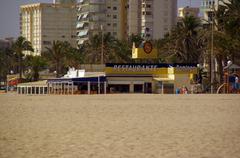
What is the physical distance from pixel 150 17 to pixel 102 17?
41.3 ft

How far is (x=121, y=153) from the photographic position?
1320cm

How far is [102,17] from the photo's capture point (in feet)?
468

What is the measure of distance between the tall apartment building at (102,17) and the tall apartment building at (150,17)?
6372 millimetres

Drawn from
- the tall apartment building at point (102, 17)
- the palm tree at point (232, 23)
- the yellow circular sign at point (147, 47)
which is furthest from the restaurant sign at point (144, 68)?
the tall apartment building at point (102, 17)

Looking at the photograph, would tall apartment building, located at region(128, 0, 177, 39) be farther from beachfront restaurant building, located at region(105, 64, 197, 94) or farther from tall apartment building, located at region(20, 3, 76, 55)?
beachfront restaurant building, located at region(105, 64, 197, 94)

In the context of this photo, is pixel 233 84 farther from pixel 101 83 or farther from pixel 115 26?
pixel 115 26

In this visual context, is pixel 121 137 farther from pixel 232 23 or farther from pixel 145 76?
pixel 145 76

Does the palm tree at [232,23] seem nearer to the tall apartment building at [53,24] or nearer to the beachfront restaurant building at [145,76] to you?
the beachfront restaurant building at [145,76]

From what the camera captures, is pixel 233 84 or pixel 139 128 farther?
pixel 233 84

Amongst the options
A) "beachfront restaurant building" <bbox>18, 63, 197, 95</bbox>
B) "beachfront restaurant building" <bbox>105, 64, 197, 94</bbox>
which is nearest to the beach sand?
"beachfront restaurant building" <bbox>18, 63, 197, 95</bbox>

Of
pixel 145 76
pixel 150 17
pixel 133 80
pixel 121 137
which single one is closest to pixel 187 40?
pixel 145 76

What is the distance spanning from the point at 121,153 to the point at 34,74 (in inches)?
3873

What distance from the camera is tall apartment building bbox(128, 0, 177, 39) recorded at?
135 meters

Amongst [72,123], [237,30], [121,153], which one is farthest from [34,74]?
[121,153]
